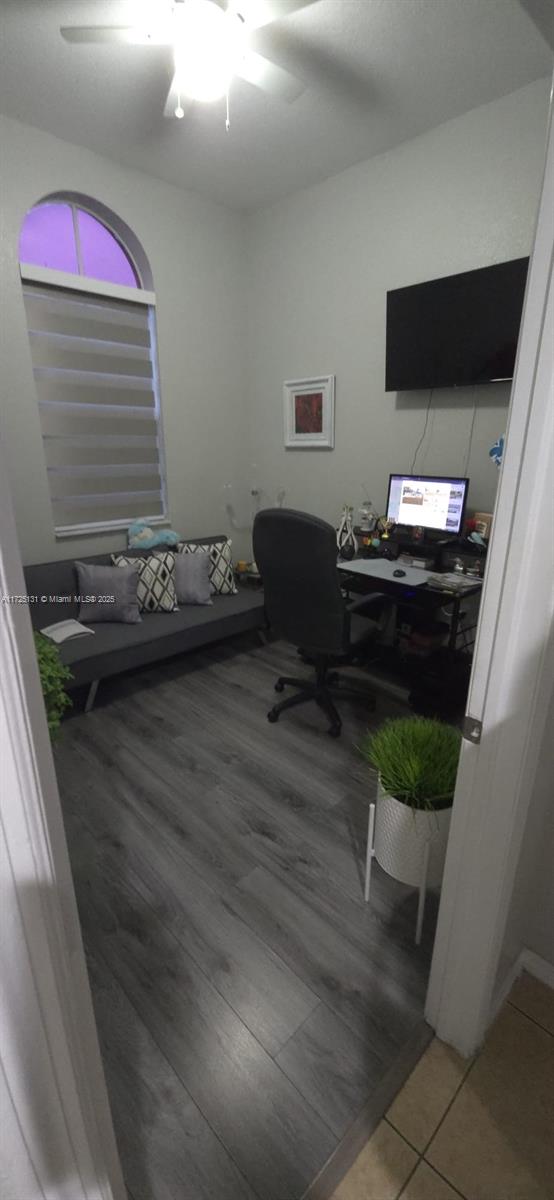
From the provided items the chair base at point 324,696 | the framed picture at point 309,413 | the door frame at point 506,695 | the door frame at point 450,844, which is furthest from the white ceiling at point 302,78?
the chair base at point 324,696

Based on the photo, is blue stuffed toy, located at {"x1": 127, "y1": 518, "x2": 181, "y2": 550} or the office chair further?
blue stuffed toy, located at {"x1": 127, "y1": 518, "x2": 181, "y2": 550}

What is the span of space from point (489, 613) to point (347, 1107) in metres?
1.10

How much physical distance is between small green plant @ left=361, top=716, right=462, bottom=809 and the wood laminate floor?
0.45 meters

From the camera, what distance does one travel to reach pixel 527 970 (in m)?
1.27

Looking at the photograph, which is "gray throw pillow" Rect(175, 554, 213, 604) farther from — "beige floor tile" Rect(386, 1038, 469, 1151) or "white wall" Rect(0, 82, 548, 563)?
"beige floor tile" Rect(386, 1038, 469, 1151)

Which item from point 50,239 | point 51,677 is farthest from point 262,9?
point 51,677

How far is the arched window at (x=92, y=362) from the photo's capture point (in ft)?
9.02

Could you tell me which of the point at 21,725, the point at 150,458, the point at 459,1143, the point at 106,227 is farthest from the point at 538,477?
the point at 106,227

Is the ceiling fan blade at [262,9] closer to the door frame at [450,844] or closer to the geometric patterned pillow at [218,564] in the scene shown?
the door frame at [450,844]

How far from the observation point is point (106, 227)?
2.96 metres

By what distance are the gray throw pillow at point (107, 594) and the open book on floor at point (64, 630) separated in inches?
4.8

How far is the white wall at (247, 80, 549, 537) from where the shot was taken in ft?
7.41

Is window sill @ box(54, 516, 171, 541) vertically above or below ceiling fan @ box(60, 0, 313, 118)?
below

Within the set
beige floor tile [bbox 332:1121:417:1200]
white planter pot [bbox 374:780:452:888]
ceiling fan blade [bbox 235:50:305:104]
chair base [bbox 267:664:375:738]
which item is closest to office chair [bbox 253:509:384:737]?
chair base [bbox 267:664:375:738]
